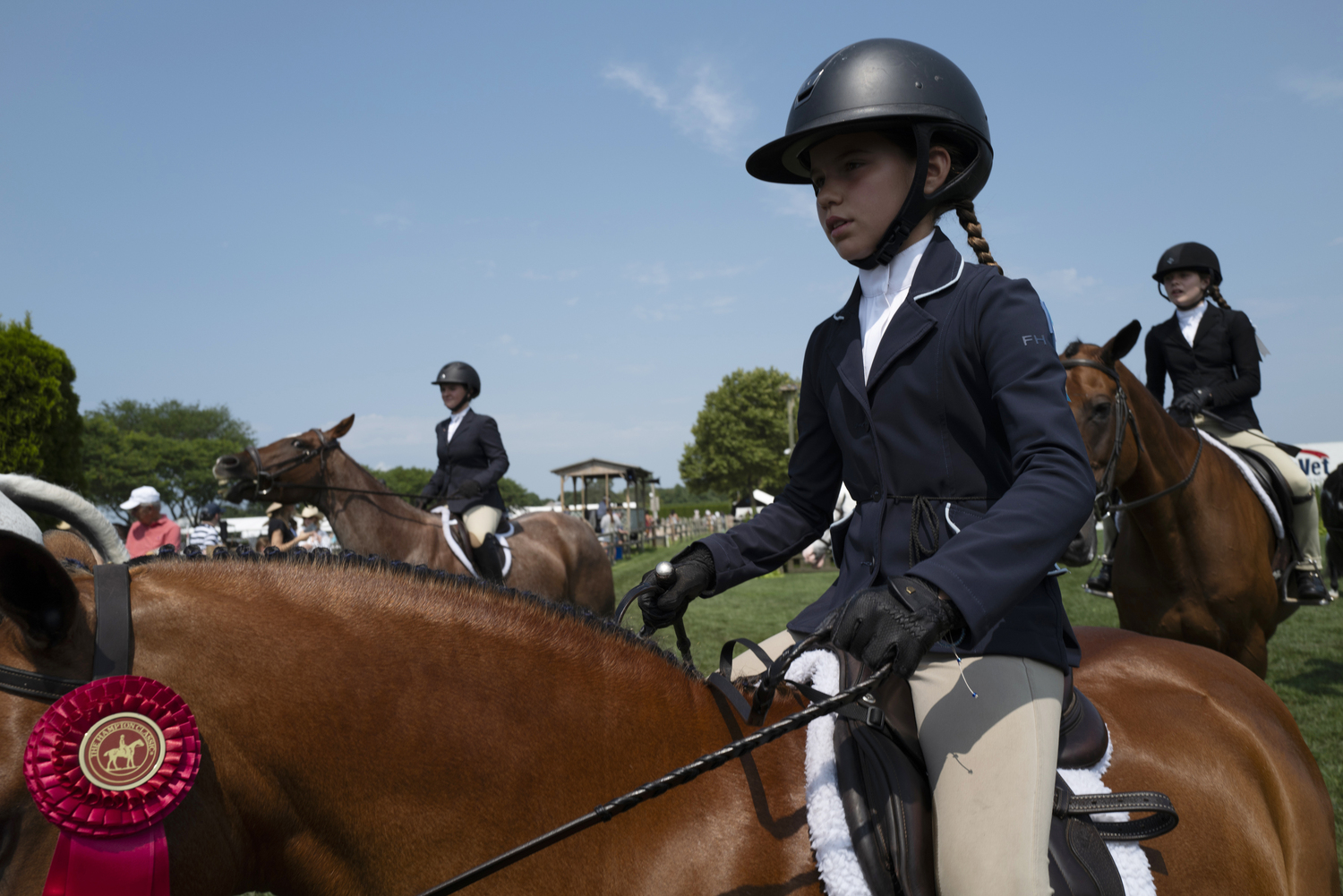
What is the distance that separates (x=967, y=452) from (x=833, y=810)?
0.66 meters

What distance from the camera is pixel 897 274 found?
164 cm

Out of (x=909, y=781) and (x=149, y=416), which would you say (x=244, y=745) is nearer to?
(x=909, y=781)

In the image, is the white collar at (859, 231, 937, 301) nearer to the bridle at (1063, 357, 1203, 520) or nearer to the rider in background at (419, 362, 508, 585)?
the bridle at (1063, 357, 1203, 520)

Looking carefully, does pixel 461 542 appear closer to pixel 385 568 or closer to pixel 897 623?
pixel 385 568

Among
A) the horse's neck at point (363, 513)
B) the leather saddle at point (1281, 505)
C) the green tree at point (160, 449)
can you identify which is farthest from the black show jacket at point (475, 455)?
the green tree at point (160, 449)

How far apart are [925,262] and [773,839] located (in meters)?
1.10

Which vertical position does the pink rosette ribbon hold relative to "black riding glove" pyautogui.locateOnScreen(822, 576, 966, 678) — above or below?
below

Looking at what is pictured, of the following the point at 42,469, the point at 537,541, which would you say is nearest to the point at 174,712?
the point at 537,541

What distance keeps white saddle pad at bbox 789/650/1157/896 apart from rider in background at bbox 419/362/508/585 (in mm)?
6721

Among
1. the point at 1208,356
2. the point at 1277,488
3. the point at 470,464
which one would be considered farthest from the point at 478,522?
the point at 1277,488

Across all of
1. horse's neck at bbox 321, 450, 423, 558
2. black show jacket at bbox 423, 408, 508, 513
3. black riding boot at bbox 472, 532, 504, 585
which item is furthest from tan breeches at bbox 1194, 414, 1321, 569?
horse's neck at bbox 321, 450, 423, 558

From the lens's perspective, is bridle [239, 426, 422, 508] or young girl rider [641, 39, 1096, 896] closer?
young girl rider [641, 39, 1096, 896]

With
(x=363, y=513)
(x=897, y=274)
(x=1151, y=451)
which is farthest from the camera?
(x=363, y=513)

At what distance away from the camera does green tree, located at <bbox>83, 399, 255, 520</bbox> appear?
5166cm
